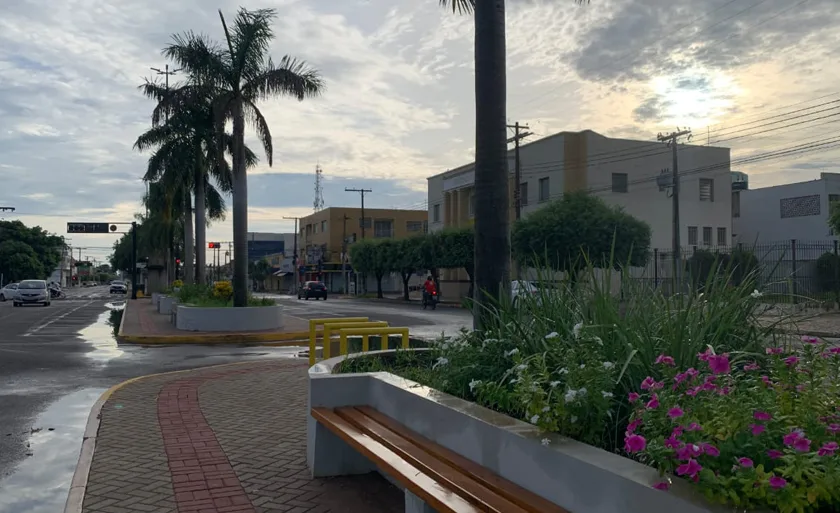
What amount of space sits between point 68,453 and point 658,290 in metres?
5.52

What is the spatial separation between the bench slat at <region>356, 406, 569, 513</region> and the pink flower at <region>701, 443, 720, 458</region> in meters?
0.82

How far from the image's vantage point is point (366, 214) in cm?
8538

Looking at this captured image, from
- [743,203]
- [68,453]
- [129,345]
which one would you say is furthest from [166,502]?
[743,203]

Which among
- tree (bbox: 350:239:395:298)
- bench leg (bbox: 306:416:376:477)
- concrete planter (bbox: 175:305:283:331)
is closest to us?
bench leg (bbox: 306:416:376:477)

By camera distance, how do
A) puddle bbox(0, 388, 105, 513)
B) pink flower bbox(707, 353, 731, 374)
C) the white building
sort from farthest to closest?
the white building → puddle bbox(0, 388, 105, 513) → pink flower bbox(707, 353, 731, 374)

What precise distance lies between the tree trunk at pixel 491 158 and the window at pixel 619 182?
38.8 meters

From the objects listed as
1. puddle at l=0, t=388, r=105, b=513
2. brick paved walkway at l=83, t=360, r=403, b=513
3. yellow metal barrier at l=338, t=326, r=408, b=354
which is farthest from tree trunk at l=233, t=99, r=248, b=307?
yellow metal barrier at l=338, t=326, r=408, b=354

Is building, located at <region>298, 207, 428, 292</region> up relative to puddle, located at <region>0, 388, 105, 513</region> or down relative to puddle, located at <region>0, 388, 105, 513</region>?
up

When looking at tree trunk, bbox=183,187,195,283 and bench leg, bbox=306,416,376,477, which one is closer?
bench leg, bbox=306,416,376,477

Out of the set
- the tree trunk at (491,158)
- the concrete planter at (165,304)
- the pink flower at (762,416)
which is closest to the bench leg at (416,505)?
the pink flower at (762,416)

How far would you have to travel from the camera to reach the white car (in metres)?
41.6

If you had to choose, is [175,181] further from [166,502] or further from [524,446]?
[524,446]

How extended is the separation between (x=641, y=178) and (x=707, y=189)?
470 centimetres

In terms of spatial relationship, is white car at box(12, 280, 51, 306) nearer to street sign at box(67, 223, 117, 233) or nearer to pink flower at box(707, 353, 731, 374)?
street sign at box(67, 223, 117, 233)
